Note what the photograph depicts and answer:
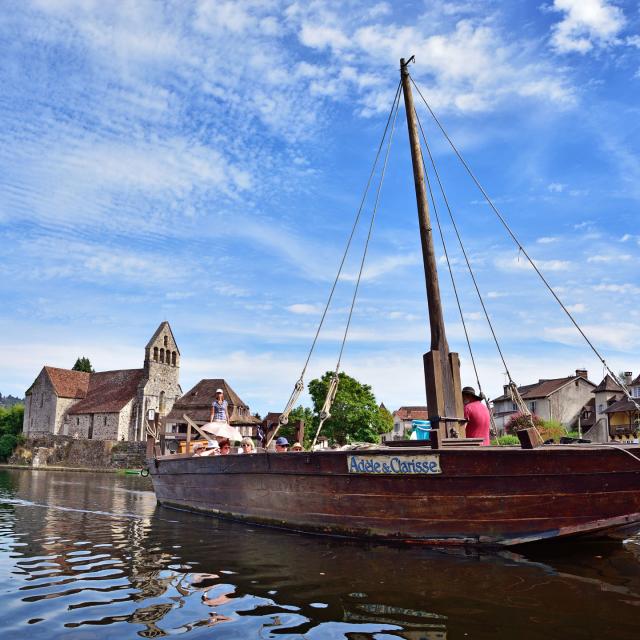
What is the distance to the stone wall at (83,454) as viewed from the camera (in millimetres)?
53750

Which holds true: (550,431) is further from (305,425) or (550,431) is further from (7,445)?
(7,445)

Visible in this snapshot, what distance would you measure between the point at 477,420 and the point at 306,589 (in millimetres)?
4485

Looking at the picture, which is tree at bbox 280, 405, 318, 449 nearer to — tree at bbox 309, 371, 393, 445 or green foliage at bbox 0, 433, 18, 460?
tree at bbox 309, 371, 393, 445

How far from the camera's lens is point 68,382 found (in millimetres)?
65000

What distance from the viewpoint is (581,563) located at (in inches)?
291

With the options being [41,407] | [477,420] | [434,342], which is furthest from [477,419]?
[41,407]

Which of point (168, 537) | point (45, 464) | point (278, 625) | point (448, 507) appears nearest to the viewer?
point (278, 625)

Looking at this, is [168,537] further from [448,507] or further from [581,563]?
[581,563]

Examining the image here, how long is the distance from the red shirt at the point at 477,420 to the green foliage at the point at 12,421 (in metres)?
66.7

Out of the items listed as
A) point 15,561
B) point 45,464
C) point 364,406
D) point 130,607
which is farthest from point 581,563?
point 45,464

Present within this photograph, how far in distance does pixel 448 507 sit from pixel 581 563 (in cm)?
168

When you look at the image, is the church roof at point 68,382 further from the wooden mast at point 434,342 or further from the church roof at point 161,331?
the wooden mast at point 434,342

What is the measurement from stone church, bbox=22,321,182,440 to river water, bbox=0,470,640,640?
5206 cm


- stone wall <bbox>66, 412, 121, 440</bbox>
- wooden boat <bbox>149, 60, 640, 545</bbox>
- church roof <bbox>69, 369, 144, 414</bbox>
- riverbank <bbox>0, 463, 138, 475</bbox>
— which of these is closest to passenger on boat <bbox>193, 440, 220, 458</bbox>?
wooden boat <bbox>149, 60, 640, 545</bbox>
